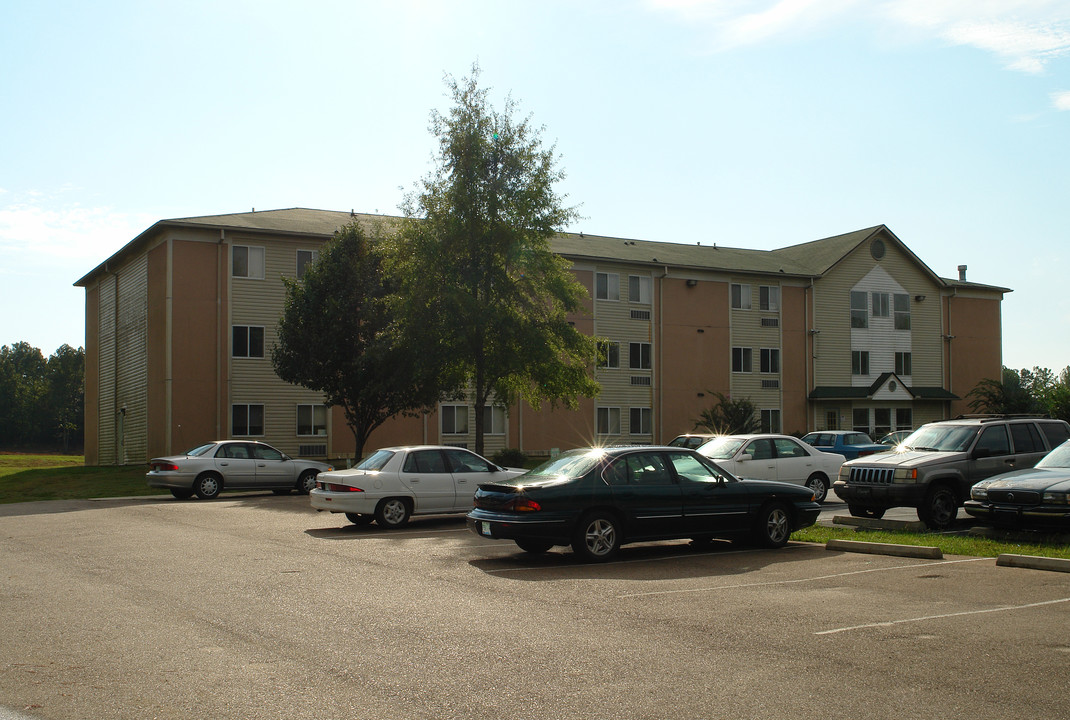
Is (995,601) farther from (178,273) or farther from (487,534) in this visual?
(178,273)

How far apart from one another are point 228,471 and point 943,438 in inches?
642

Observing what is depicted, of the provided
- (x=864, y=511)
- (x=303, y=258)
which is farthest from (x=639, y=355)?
(x=864, y=511)

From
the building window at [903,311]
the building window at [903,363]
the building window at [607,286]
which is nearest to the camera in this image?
the building window at [607,286]

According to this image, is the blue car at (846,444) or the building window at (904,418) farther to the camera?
the building window at (904,418)

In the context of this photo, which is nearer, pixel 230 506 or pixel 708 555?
pixel 708 555

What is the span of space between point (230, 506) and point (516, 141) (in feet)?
46.7

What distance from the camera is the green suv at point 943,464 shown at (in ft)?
49.0

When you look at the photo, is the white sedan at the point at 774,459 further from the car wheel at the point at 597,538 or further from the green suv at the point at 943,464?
the car wheel at the point at 597,538

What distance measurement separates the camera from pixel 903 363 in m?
51.0

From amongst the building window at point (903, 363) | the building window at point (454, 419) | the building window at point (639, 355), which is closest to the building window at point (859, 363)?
the building window at point (903, 363)

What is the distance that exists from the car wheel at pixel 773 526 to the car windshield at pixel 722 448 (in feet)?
18.4

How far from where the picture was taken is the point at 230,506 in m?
21.0

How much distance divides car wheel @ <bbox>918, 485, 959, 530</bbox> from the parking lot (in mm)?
3064

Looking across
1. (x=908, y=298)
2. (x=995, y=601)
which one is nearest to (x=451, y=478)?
(x=995, y=601)
